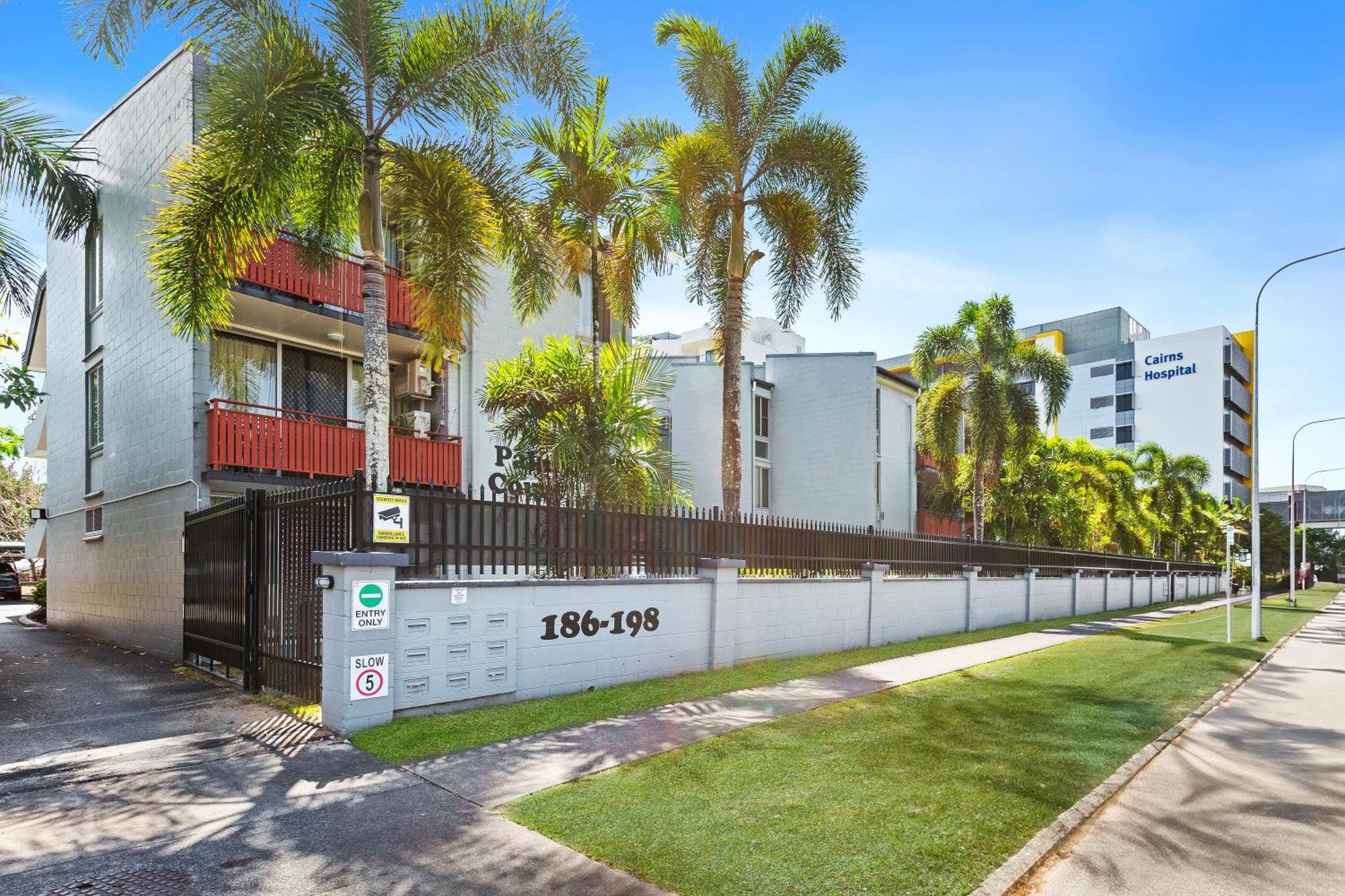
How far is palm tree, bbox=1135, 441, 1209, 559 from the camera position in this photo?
53031mm

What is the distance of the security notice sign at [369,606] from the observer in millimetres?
7328

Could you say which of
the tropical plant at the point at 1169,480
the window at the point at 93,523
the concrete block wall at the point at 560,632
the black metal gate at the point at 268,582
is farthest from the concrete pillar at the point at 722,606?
the tropical plant at the point at 1169,480

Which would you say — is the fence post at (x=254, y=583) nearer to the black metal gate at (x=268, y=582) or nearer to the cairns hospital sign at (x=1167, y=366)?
the black metal gate at (x=268, y=582)

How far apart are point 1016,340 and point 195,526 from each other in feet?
83.8

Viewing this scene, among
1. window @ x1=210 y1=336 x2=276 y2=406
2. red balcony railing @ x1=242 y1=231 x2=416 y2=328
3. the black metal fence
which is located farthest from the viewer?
window @ x1=210 y1=336 x2=276 y2=406

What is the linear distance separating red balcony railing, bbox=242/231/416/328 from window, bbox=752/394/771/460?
20.0 m

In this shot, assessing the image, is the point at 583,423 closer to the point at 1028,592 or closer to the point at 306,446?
the point at 306,446

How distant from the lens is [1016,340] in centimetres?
2866

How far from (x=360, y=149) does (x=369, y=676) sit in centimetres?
654

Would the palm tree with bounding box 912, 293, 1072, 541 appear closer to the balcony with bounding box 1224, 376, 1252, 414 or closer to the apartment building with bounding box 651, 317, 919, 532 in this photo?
the apartment building with bounding box 651, 317, 919, 532

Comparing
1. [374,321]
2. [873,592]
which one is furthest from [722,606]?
[374,321]

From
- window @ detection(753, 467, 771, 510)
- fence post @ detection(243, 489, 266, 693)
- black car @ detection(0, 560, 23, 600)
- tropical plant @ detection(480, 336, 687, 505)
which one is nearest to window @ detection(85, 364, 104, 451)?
A: tropical plant @ detection(480, 336, 687, 505)

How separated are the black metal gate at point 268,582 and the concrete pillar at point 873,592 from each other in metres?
9.70

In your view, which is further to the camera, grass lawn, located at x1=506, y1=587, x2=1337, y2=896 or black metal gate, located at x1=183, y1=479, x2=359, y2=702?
black metal gate, located at x1=183, y1=479, x2=359, y2=702
